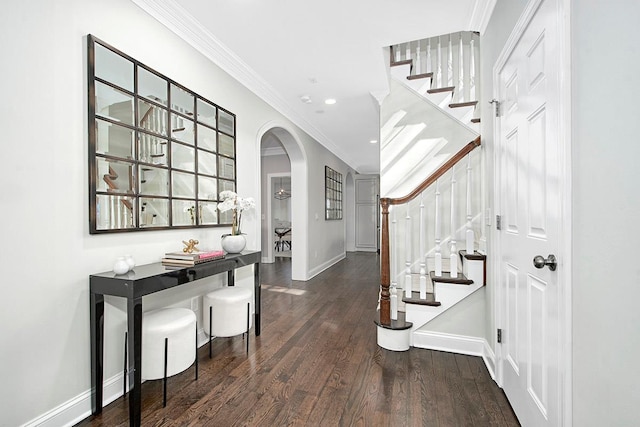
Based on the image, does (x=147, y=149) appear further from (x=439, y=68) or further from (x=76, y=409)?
(x=439, y=68)

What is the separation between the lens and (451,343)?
2496mm

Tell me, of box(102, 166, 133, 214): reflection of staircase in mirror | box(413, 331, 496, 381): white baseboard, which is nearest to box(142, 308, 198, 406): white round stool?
box(102, 166, 133, 214): reflection of staircase in mirror

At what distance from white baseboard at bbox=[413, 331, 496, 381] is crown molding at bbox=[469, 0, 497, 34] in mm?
2417

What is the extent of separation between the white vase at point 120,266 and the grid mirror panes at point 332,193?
4758 mm

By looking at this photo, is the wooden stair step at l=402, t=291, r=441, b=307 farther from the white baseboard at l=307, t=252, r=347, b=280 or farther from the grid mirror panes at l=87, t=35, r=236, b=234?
the white baseboard at l=307, t=252, r=347, b=280

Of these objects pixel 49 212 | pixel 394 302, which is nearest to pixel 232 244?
pixel 49 212

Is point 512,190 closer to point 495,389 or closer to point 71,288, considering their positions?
point 495,389

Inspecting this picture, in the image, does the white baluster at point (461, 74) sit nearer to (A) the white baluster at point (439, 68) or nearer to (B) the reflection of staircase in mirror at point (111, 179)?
(A) the white baluster at point (439, 68)

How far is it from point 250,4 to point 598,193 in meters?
2.34

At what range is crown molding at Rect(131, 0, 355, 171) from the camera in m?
2.13

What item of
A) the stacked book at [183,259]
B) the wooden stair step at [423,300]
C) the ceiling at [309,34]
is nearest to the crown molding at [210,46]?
the ceiling at [309,34]

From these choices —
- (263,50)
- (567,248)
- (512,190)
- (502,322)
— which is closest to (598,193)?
(567,248)

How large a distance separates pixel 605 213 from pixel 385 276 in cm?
180

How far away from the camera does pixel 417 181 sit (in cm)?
335
